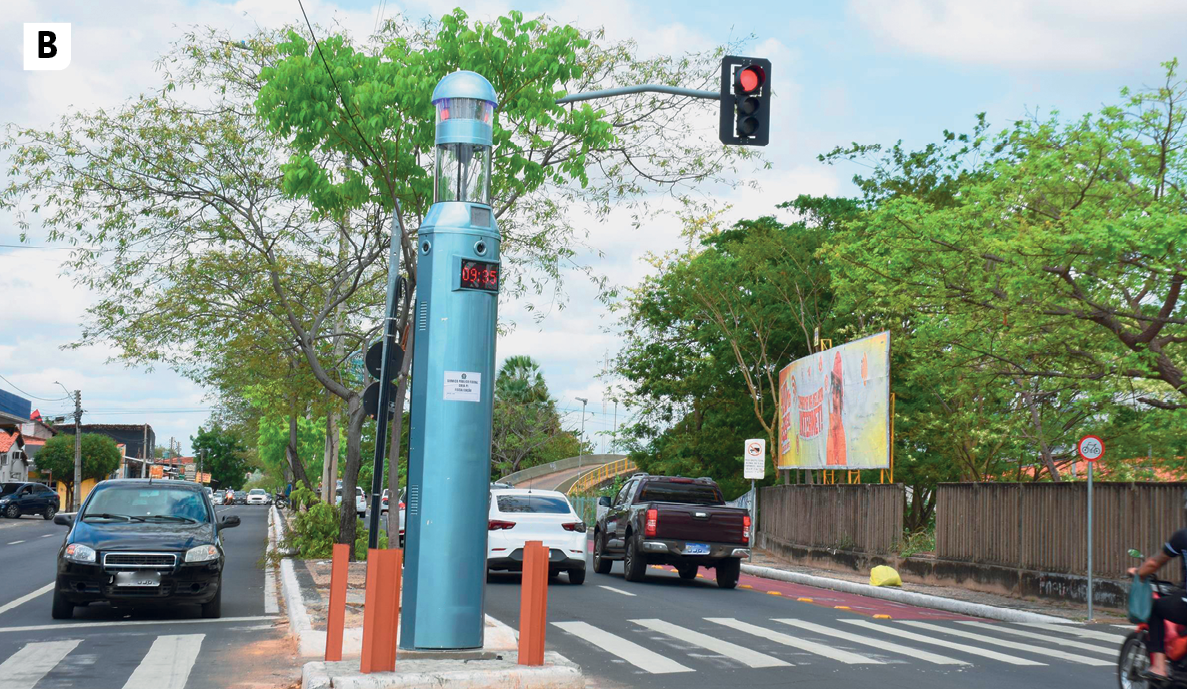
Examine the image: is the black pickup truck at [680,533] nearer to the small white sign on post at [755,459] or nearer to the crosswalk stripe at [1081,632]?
the crosswalk stripe at [1081,632]

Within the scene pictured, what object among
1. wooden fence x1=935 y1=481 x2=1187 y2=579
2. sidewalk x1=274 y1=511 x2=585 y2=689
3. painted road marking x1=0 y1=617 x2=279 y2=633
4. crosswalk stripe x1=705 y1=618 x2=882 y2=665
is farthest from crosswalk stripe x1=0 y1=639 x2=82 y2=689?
wooden fence x1=935 y1=481 x2=1187 y2=579

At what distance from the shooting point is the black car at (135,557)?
42.7ft

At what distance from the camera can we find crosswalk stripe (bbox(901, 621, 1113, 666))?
465 inches

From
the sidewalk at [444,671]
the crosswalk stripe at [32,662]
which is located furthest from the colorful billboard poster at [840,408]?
the crosswalk stripe at [32,662]

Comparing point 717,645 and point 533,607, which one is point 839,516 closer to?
point 717,645

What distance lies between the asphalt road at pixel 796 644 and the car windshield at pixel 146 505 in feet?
13.2

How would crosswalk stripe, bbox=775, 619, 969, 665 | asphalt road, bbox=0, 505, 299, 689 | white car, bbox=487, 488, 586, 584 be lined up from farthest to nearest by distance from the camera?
white car, bbox=487, 488, 586, 584, crosswalk stripe, bbox=775, 619, 969, 665, asphalt road, bbox=0, 505, 299, 689

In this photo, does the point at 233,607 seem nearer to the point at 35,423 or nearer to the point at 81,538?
the point at 81,538


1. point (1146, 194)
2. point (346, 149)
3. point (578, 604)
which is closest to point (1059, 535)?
point (1146, 194)

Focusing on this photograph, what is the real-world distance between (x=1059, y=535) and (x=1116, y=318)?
3.54 m

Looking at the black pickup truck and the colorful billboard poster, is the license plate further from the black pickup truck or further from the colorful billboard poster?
the colorful billboard poster

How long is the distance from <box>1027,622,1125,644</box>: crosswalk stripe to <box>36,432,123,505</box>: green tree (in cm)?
6829

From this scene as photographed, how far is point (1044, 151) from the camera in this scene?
1872cm

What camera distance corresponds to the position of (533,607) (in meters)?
8.36
